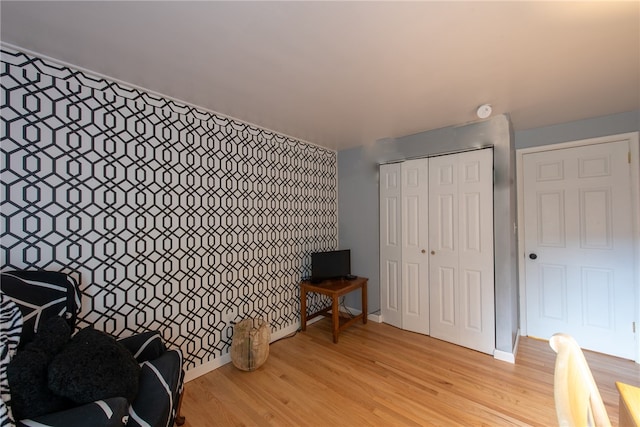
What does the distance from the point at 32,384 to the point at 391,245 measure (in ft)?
9.58

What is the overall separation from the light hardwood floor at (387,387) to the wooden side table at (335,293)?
0.24m

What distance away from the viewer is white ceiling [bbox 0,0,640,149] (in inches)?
46.3

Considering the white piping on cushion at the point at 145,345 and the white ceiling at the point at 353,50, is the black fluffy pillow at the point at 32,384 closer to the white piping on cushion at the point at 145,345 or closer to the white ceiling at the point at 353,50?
the white piping on cushion at the point at 145,345

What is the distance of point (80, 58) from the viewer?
1507 mm


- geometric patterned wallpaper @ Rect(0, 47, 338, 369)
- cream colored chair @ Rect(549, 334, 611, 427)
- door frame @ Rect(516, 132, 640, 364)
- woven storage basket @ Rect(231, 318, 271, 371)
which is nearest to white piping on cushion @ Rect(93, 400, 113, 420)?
geometric patterned wallpaper @ Rect(0, 47, 338, 369)

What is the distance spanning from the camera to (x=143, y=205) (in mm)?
1845

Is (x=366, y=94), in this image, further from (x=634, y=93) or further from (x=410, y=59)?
(x=634, y=93)

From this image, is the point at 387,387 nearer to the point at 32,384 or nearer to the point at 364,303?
the point at 364,303

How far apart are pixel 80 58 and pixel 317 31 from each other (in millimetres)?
1421

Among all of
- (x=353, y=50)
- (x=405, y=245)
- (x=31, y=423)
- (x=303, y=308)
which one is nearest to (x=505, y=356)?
(x=405, y=245)

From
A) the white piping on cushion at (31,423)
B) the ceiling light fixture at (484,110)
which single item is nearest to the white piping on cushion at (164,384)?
the white piping on cushion at (31,423)

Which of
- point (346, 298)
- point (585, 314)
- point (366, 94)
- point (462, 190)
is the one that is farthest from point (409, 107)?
point (585, 314)

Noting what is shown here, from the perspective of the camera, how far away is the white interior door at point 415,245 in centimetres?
284

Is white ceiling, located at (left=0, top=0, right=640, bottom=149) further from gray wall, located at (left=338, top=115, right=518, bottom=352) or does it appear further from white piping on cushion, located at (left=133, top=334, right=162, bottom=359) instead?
white piping on cushion, located at (left=133, top=334, right=162, bottom=359)
